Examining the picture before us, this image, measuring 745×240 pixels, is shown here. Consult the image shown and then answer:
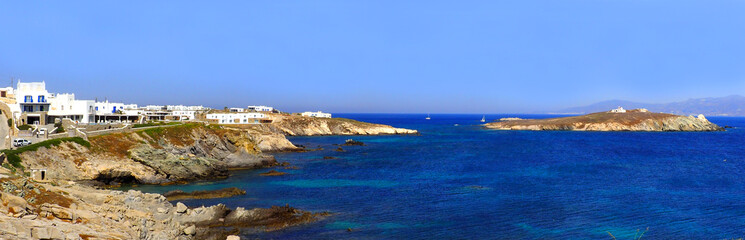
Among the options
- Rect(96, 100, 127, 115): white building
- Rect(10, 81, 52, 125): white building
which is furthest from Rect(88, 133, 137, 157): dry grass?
Rect(96, 100, 127, 115): white building

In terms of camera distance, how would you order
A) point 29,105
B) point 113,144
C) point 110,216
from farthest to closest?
point 29,105, point 113,144, point 110,216

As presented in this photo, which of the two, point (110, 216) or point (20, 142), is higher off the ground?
point (20, 142)

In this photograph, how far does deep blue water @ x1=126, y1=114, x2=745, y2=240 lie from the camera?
3706 centimetres

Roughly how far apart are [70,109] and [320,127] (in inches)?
3672

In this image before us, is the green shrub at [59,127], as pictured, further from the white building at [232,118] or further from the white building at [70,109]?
the white building at [232,118]

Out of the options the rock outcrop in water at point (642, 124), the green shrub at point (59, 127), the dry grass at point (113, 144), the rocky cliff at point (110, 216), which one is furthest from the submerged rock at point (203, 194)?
the rock outcrop in water at point (642, 124)

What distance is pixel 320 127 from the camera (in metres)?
164

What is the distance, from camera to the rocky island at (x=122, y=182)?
83.7 ft

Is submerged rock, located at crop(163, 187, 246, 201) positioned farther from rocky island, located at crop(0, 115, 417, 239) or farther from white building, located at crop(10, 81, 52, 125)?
white building, located at crop(10, 81, 52, 125)

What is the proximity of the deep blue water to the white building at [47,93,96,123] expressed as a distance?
31172mm

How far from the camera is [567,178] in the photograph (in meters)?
63.6

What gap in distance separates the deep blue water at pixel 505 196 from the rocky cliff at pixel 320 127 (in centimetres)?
6854

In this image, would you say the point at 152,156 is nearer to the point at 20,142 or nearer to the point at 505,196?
the point at 20,142

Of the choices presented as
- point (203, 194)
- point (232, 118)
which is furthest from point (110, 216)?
point (232, 118)
